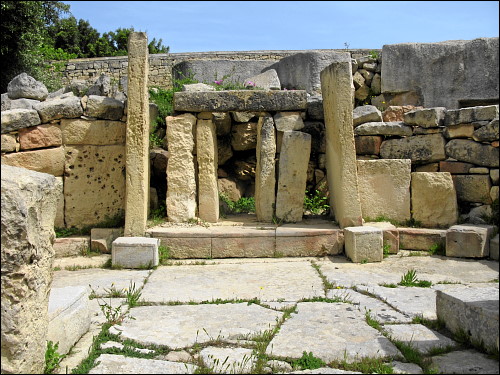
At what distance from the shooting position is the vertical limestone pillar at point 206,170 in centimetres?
725

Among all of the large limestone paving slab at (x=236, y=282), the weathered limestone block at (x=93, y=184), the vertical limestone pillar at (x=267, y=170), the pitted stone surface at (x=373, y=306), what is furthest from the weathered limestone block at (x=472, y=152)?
the weathered limestone block at (x=93, y=184)

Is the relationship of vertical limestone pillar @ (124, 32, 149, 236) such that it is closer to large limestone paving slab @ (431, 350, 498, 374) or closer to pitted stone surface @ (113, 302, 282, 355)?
pitted stone surface @ (113, 302, 282, 355)

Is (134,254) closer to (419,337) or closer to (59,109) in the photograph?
(59,109)

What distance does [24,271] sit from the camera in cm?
267

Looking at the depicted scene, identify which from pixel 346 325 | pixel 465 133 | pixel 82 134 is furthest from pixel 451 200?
pixel 82 134

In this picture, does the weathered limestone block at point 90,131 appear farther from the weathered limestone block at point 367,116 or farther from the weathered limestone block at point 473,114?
the weathered limestone block at point 473,114

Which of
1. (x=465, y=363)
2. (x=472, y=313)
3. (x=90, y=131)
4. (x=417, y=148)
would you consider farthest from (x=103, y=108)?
(x=465, y=363)

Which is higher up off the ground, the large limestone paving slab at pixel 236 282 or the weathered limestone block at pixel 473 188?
the weathered limestone block at pixel 473 188

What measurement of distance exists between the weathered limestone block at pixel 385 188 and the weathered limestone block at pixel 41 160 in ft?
13.6

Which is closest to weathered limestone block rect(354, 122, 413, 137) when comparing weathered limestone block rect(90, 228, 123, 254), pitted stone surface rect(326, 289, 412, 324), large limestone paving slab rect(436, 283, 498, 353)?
pitted stone surface rect(326, 289, 412, 324)

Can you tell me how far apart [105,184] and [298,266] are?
296 cm

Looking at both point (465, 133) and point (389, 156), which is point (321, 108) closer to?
point (389, 156)

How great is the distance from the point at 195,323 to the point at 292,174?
12.0 feet

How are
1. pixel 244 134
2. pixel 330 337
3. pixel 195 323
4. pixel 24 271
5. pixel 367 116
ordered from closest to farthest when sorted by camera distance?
pixel 24 271
pixel 330 337
pixel 195 323
pixel 367 116
pixel 244 134
